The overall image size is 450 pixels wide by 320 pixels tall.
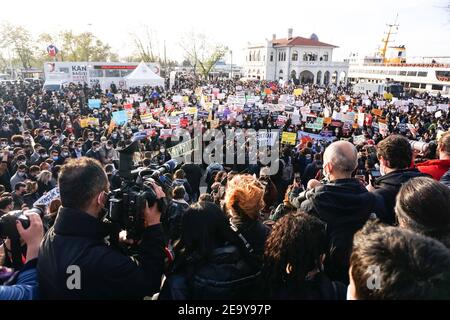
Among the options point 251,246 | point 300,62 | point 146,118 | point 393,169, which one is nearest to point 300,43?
point 300,62

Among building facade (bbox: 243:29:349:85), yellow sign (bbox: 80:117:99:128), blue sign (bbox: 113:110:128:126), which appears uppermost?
building facade (bbox: 243:29:349:85)

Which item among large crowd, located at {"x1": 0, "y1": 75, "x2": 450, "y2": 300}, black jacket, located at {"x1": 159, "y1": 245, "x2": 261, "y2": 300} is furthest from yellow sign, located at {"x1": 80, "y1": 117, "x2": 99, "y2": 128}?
black jacket, located at {"x1": 159, "y1": 245, "x2": 261, "y2": 300}

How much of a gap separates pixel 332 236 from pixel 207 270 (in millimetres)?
1009

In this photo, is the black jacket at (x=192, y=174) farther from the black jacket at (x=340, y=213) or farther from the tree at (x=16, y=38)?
the tree at (x=16, y=38)

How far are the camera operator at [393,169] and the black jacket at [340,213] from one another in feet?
1.47

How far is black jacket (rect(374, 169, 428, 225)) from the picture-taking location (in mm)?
2967

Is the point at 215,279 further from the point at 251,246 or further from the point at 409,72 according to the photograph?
the point at 409,72

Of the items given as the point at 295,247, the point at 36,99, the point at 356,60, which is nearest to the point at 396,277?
the point at 295,247

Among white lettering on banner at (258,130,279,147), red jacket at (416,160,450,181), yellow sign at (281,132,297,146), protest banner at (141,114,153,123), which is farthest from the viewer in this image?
protest banner at (141,114,153,123)

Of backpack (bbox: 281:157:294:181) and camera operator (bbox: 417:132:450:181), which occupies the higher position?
camera operator (bbox: 417:132:450:181)

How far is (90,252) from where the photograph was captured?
77.7 inches

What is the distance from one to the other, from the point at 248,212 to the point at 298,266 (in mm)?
663

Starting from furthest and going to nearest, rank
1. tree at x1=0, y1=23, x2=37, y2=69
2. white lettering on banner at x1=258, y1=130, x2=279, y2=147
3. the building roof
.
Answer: the building roof
tree at x1=0, y1=23, x2=37, y2=69
white lettering on banner at x1=258, y1=130, x2=279, y2=147

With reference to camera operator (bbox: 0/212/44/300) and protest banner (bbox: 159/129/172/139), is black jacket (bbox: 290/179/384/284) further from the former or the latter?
protest banner (bbox: 159/129/172/139)
